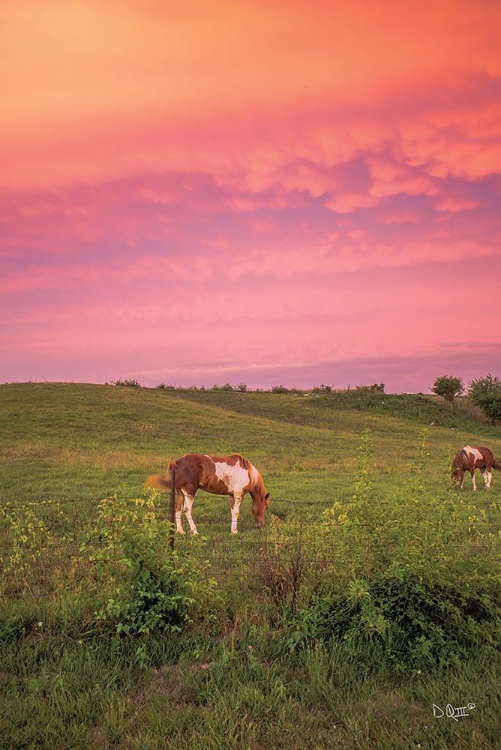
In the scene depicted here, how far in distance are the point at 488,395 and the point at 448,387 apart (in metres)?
11.0

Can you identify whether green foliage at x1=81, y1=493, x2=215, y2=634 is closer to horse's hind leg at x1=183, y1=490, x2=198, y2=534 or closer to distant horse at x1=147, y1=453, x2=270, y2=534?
horse's hind leg at x1=183, y1=490, x2=198, y2=534

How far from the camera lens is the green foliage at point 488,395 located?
59031 millimetres

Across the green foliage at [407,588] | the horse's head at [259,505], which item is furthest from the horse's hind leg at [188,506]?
the green foliage at [407,588]

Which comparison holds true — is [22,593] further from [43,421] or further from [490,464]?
[43,421]

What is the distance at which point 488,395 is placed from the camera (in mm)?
59500

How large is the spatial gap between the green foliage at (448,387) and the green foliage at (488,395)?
192 inches

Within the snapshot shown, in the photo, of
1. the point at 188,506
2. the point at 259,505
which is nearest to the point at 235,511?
the point at 259,505

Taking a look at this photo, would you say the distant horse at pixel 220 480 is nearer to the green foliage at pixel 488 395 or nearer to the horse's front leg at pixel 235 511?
the horse's front leg at pixel 235 511

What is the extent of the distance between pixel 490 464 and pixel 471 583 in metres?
18.5

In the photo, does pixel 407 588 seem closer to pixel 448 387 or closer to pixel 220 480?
pixel 220 480

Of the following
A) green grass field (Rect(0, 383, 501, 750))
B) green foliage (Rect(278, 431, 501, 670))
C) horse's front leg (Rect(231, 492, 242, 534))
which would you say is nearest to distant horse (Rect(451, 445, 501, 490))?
horse's front leg (Rect(231, 492, 242, 534))

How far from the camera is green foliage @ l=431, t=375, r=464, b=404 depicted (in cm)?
7000

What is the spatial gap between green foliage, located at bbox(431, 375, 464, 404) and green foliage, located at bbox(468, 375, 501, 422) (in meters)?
4.89

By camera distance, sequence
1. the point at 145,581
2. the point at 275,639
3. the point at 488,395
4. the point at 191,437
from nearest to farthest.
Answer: the point at 275,639 → the point at 145,581 → the point at 191,437 → the point at 488,395
